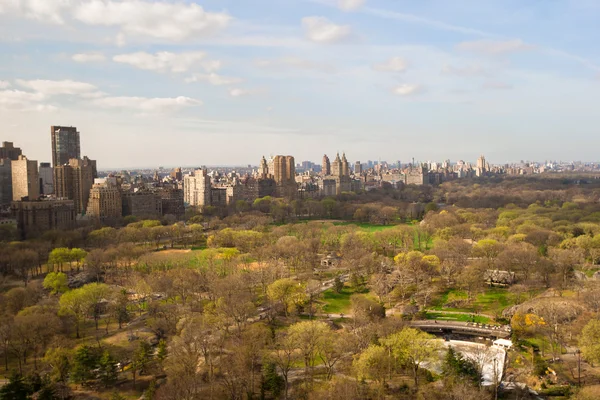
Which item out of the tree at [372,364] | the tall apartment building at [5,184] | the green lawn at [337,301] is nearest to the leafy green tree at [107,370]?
the tree at [372,364]

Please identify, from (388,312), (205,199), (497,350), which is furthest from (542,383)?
(205,199)

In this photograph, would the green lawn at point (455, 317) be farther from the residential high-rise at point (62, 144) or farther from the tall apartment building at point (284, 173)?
the residential high-rise at point (62, 144)

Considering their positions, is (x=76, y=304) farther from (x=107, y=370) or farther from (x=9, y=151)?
(x=9, y=151)

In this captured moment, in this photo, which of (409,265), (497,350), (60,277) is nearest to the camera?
(497,350)

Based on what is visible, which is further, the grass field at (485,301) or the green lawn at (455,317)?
the grass field at (485,301)

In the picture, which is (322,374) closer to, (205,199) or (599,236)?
(599,236)

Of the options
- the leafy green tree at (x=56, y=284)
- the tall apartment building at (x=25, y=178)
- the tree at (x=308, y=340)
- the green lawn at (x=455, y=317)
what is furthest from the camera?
the tall apartment building at (x=25, y=178)

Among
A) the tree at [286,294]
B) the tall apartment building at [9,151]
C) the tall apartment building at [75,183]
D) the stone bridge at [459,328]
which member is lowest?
the stone bridge at [459,328]
